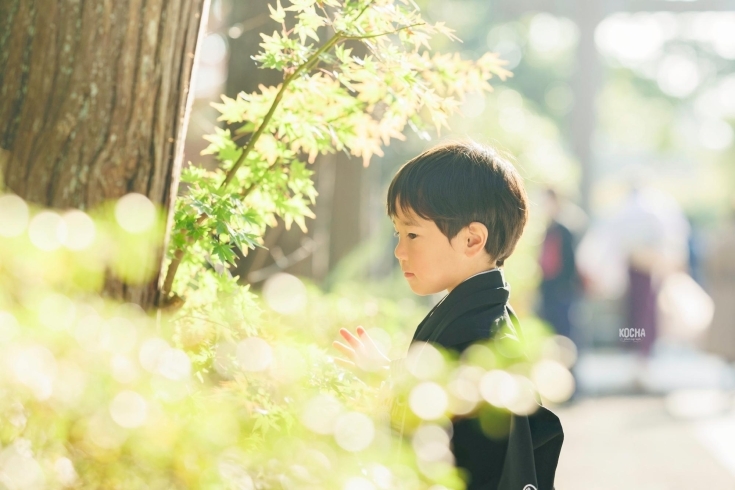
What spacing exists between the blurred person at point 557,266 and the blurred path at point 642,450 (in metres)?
1.01

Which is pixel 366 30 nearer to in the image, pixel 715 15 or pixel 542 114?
pixel 715 15

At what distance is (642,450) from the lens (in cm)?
659

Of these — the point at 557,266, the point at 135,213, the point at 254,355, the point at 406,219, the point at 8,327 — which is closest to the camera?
the point at 8,327

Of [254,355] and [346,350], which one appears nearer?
[254,355]

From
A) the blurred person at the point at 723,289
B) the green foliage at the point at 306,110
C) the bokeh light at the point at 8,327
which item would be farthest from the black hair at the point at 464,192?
the blurred person at the point at 723,289

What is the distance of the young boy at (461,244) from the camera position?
7.01 feet

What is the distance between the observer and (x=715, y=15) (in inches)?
379

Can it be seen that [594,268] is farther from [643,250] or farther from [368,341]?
[368,341]

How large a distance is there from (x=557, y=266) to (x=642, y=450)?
7.00 ft

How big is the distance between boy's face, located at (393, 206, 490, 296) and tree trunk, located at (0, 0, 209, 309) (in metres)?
0.64

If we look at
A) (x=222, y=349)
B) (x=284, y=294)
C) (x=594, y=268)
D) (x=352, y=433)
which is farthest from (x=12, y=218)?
(x=594, y=268)

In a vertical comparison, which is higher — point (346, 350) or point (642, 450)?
point (346, 350)

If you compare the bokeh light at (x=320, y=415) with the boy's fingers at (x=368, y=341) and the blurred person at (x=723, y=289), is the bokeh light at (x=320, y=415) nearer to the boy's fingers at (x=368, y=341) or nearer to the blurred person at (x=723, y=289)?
the boy's fingers at (x=368, y=341)

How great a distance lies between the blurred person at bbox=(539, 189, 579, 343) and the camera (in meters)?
8.20
